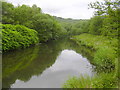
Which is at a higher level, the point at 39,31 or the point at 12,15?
the point at 12,15

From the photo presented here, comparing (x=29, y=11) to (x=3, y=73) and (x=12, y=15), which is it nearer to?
(x=12, y=15)

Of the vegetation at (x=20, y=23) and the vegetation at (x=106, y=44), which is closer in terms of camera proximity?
the vegetation at (x=106, y=44)

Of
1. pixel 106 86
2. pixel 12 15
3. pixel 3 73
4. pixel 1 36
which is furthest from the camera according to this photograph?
pixel 12 15

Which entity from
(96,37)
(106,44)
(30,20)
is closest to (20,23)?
(30,20)

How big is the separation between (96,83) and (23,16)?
30544 mm

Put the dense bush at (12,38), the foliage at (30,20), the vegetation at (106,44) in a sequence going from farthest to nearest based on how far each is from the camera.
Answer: the foliage at (30,20), the dense bush at (12,38), the vegetation at (106,44)

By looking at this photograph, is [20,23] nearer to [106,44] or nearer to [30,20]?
[30,20]

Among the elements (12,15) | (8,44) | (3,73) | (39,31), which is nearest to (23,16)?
(12,15)

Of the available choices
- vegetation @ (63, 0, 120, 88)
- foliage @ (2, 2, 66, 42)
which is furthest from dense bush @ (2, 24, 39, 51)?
vegetation @ (63, 0, 120, 88)

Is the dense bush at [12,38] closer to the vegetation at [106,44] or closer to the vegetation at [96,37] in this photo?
the vegetation at [96,37]

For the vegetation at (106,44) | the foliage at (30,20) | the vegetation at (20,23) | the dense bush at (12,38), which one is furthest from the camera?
the foliage at (30,20)

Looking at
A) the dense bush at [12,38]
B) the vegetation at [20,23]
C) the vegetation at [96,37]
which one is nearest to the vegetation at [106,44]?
the vegetation at [96,37]

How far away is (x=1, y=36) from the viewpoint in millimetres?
18812

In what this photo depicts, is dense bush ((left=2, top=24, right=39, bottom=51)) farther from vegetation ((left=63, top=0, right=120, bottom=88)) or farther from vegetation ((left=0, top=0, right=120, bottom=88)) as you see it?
vegetation ((left=63, top=0, right=120, bottom=88))
